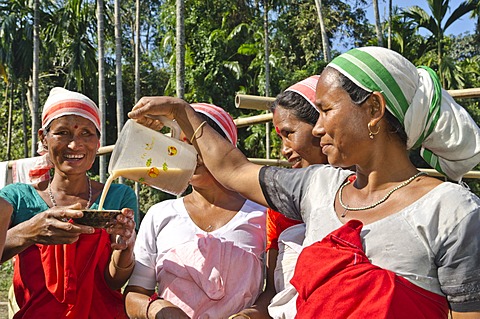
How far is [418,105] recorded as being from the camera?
6.02ft

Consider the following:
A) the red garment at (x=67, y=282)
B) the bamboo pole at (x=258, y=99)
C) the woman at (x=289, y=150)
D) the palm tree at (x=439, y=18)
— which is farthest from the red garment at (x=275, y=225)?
the palm tree at (x=439, y=18)

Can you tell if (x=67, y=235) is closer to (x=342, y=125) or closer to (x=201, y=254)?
(x=201, y=254)

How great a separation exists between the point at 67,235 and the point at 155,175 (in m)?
0.43

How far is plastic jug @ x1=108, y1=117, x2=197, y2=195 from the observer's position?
2.51m

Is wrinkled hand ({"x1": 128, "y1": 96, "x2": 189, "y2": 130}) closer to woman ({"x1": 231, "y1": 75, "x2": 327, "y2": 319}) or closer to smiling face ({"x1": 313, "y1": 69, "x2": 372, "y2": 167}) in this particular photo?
woman ({"x1": 231, "y1": 75, "x2": 327, "y2": 319})

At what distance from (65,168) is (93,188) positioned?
21 centimetres

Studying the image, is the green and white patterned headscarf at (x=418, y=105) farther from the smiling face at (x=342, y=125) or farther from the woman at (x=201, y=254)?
the woman at (x=201, y=254)

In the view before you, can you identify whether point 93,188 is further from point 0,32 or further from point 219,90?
point 0,32

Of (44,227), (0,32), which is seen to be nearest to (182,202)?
(44,227)

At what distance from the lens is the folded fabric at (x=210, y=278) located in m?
2.53

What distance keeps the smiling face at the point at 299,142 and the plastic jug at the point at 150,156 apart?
406 mm

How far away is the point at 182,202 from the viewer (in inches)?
110

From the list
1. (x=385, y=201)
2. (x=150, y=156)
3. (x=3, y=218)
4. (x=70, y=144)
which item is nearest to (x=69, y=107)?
(x=70, y=144)

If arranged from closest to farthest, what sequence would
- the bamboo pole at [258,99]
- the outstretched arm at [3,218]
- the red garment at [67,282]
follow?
1. the outstretched arm at [3,218]
2. the red garment at [67,282]
3. the bamboo pole at [258,99]
